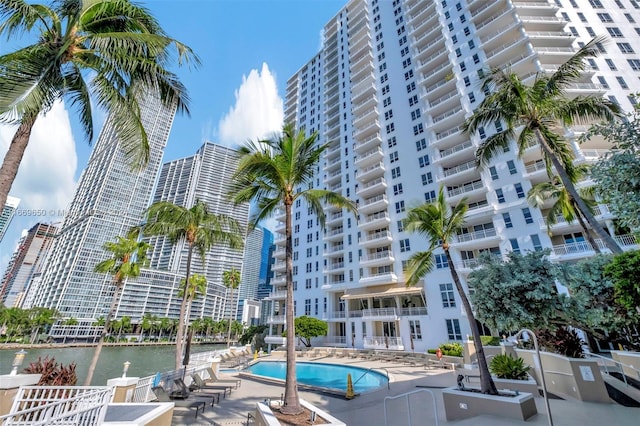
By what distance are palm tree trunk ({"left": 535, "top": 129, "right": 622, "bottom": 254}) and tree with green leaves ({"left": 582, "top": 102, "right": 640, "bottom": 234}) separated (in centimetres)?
393

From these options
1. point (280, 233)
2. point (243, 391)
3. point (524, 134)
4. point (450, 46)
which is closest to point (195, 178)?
point (280, 233)

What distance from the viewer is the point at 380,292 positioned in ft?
94.5

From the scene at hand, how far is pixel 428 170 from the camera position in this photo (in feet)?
98.1

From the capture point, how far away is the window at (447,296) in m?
→ 24.4

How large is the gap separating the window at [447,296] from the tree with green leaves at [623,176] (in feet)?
67.4

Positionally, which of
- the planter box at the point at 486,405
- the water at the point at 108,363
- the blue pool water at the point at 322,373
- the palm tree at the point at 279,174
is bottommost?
the water at the point at 108,363

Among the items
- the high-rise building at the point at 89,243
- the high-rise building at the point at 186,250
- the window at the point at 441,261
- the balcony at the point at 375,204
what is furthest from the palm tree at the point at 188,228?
the high-rise building at the point at 89,243

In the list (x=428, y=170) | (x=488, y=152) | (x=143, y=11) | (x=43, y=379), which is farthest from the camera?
(x=428, y=170)

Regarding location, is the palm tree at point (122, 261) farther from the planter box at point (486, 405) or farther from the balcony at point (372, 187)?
the balcony at point (372, 187)

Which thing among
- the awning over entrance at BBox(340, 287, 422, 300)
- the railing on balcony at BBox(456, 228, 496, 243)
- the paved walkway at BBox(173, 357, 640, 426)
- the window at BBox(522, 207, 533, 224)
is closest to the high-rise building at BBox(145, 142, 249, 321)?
the awning over entrance at BBox(340, 287, 422, 300)

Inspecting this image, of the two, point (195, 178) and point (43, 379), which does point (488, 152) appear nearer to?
point (43, 379)

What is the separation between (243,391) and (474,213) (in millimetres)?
23753

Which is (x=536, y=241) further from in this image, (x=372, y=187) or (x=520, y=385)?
(x=520, y=385)

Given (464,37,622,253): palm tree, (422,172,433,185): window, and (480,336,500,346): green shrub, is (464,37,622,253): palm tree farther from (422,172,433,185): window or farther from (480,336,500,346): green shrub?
(422,172,433,185): window
